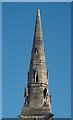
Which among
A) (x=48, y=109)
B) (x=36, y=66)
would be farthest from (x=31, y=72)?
(x=48, y=109)

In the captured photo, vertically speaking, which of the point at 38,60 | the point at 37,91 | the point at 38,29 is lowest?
the point at 37,91

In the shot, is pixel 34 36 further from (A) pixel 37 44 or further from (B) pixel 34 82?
(B) pixel 34 82

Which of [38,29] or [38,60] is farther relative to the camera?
[38,29]

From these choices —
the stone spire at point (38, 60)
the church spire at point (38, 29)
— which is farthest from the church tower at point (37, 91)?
the church spire at point (38, 29)

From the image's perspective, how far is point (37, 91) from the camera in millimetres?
75062

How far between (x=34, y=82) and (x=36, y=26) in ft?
29.6

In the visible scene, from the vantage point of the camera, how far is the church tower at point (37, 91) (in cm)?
7400

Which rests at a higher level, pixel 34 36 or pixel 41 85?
pixel 34 36

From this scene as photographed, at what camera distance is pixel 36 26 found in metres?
79.4

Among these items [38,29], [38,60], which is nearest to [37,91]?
[38,60]

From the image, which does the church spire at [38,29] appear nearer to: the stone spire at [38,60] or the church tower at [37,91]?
the stone spire at [38,60]

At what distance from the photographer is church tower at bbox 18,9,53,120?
243 ft

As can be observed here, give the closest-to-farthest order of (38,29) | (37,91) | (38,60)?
(37,91), (38,60), (38,29)

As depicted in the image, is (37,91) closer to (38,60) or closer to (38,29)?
(38,60)
